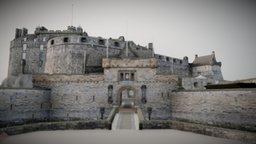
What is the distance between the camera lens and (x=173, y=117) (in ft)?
78.9

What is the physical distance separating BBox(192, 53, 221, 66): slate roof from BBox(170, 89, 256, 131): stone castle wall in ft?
107

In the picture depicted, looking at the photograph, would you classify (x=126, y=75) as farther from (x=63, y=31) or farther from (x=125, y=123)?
(x=63, y=31)

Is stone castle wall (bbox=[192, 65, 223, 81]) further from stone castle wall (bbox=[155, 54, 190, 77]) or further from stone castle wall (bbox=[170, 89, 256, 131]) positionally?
stone castle wall (bbox=[170, 89, 256, 131])

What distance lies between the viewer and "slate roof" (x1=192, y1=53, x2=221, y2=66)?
51.6m

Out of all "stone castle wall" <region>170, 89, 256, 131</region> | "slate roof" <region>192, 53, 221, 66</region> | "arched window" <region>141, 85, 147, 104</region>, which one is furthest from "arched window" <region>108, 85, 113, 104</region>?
"slate roof" <region>192, 53, 221, 66</region>

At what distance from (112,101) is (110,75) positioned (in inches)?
129

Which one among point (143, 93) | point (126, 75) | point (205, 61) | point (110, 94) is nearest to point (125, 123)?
point (110, 94)

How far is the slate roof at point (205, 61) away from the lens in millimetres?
51625

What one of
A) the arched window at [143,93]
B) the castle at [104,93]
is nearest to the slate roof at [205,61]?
the castle at [104,93]

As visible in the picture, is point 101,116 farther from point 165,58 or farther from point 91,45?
point 165,58

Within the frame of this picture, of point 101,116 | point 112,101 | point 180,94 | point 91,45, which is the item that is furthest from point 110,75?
point 91,45

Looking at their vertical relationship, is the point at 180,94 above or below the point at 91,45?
below

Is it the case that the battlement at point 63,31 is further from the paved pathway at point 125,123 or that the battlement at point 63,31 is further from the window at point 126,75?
the paved pathway at point 125,123

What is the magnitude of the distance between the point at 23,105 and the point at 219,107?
19.8 meters
